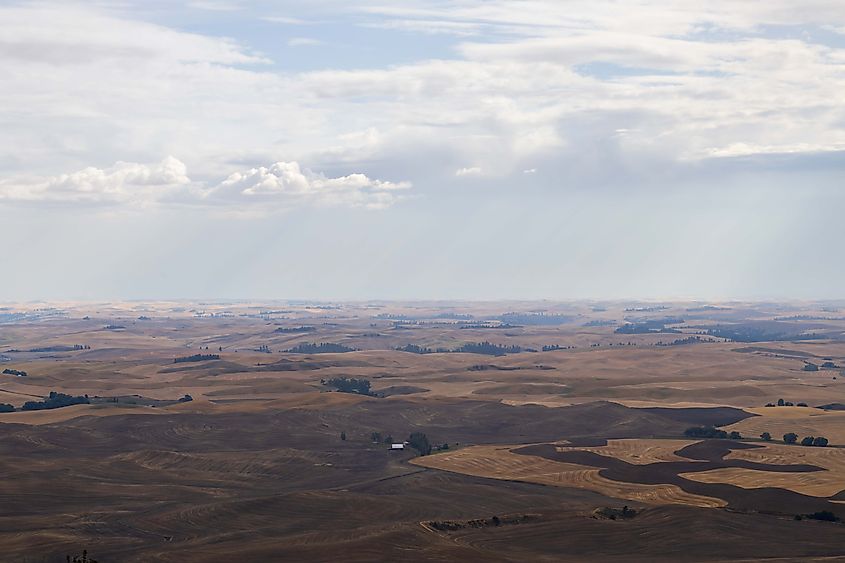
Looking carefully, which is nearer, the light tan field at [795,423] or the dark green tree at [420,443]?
the dark green tree at [420,443]

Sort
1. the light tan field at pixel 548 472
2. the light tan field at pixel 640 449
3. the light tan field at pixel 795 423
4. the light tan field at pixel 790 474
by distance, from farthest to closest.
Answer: the light tan field at pixel 795 423 → the light tan field at pixel 640 449 → the light tan field at pixel 790 474 → the light tan field at pixel 548 472

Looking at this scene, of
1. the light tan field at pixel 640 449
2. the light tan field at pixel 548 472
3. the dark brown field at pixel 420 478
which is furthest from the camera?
the light tan field at pixel 640 449

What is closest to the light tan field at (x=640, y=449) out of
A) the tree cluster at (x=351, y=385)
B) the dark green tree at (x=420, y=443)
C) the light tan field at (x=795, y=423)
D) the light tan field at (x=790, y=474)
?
the light tan field at (x=790, y=474)

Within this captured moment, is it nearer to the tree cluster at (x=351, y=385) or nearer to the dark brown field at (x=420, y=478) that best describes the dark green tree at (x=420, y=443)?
the dark brown field at (x=420, y=478)

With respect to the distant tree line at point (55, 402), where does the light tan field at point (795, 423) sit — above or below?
above

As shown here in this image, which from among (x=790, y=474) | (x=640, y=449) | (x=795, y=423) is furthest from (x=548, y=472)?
(x=795, y=423)

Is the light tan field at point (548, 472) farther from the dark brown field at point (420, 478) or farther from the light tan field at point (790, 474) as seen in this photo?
the light tan field at point (790, 474)

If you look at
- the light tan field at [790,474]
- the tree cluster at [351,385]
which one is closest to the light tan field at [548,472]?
the light tan field at [790,474]

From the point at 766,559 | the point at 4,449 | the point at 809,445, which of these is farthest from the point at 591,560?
the point at 4,449
